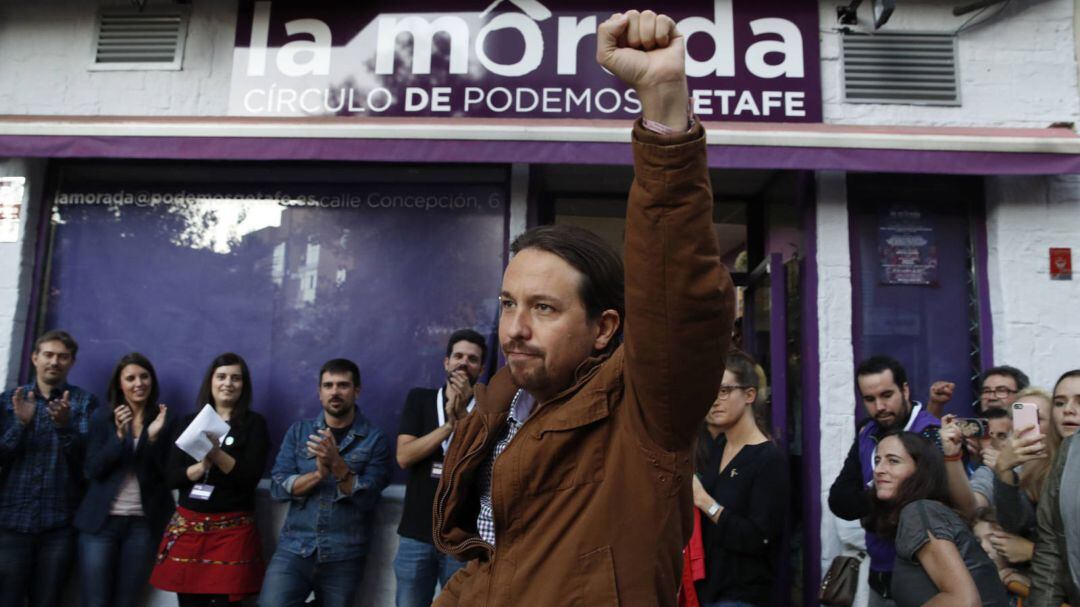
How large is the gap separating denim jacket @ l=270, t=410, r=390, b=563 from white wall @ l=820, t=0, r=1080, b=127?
365 cm

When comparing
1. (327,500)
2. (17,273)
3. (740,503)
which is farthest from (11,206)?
(740,503)

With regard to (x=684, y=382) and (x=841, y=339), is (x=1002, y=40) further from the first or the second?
(x=684, y=382)

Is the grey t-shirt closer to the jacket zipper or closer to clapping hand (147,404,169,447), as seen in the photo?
the jacket zipper

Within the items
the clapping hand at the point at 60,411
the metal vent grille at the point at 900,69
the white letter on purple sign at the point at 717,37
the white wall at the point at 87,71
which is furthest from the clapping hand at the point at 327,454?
the metal vent grille at the point at 900,69

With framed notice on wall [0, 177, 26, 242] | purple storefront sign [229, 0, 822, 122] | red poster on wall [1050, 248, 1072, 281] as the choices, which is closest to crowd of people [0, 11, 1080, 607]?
red poster on wall [1050, 248, 1072, 281]

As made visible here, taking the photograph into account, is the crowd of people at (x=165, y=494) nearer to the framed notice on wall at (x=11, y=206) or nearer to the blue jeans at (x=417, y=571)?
the blue jeans at (x=417, y=571)

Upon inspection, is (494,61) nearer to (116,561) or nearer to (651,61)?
(116,561)

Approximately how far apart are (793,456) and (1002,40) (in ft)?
10.1

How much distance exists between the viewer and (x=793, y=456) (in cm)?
526

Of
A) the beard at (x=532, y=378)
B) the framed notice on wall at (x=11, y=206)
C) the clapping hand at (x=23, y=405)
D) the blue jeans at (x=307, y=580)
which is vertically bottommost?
the blue jeans at (x=307, y=580)

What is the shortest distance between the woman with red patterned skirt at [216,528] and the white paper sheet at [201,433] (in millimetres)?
97

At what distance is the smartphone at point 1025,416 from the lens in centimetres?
313

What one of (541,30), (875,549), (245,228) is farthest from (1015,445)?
(245,228)

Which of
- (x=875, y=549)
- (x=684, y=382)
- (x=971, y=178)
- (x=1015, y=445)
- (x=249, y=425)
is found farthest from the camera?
(x=971, y=178)
